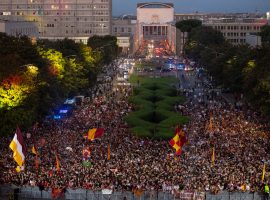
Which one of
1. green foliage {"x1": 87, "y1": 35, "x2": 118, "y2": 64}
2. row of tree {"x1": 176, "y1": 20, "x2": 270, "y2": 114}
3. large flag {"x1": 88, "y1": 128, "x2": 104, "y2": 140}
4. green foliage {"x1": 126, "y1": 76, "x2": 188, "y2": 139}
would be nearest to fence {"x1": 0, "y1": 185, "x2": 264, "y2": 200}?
large flag {"x1": 88, "y1": 128, "x2": 104, "y2": 140}

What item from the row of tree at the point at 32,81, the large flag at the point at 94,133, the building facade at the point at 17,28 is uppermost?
the building facade at the point at 17,28

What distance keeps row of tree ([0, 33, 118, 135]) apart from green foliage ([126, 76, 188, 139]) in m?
7.81

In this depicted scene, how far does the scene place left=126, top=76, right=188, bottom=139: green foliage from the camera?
2043 inches

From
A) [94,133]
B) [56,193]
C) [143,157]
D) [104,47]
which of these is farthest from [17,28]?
[56,193]

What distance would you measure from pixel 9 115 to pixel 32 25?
13078 centimetres

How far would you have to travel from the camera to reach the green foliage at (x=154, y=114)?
170 feet

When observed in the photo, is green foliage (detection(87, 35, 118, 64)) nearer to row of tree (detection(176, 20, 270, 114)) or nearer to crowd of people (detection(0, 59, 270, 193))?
row of tree (detection(176, 20, 270, 114))

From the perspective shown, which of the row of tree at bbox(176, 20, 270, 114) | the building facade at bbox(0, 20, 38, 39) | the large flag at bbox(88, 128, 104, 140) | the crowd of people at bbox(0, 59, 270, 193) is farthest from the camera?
the building facade at bbox(0, 20, 38, 39)

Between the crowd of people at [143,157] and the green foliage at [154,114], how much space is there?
3.47 feet

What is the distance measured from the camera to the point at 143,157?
40.8 m

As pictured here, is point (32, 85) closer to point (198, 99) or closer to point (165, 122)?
point (165, 122)

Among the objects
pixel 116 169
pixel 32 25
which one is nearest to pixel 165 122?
pixel 116 169

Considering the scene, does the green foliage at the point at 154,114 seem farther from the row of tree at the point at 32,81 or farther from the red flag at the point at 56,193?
the red flag at the point at 56,193

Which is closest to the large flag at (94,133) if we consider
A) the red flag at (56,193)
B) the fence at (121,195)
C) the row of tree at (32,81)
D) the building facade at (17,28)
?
the row of tree at (32,81)
